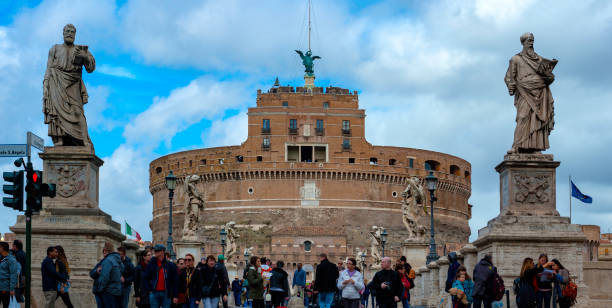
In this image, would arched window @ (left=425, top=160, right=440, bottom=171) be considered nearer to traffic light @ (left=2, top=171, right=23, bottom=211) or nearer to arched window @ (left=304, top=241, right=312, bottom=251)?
arched window @ (left=304, top=241, right=312, bottom=251)

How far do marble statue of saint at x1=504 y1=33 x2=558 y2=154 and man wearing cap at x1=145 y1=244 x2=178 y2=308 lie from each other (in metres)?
6.09

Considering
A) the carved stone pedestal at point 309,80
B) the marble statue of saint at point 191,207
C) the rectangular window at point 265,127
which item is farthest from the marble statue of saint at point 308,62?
the marble statue of saint at point 191,207

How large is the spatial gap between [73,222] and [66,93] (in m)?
2.19

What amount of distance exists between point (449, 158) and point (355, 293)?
319 ft

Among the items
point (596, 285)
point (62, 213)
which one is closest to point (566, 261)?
point (596, 285)

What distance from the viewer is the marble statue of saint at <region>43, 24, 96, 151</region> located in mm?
16781

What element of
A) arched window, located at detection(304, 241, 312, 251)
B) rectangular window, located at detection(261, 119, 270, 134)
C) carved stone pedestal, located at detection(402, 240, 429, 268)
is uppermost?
rectangular window, located at detection(261, 119, 270, 134)

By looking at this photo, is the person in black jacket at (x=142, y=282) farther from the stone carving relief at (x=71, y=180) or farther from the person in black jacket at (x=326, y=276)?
the person in black jacket at (x=326, y=276)

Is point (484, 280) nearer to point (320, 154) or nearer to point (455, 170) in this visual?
point (320, 154)

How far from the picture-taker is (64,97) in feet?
55.2

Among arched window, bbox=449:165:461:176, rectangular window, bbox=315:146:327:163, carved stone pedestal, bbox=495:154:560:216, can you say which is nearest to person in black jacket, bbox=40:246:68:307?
carved stone pedestal, bbox=495:154:560:216

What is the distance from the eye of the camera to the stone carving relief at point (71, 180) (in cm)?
1650

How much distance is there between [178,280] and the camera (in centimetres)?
1541

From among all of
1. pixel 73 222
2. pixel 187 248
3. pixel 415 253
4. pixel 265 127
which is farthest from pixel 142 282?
pixel 265 127
